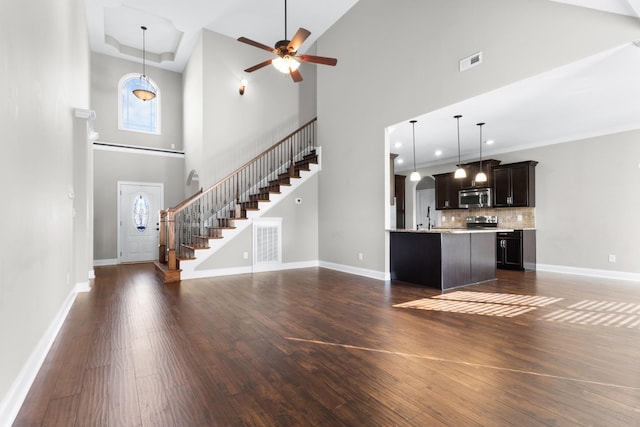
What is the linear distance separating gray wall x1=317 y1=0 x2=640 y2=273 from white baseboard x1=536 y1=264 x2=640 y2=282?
179 mm

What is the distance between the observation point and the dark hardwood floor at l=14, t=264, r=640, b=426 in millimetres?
1790

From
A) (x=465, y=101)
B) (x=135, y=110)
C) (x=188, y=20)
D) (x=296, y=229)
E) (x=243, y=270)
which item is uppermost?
(x=188, y=20)

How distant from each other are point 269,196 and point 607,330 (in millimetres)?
5773

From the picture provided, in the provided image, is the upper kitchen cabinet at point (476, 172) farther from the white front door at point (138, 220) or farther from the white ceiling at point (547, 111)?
the white front door at point (138, 220)

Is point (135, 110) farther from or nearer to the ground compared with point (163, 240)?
farther from the ground

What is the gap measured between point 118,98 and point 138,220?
3457mm

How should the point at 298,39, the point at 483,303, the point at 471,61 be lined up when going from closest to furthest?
1. the point at 298,39
2. the point at 483,303
3. the point at 471,61

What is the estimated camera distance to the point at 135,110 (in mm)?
8938

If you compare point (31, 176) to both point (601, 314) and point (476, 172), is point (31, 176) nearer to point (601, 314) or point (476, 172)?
point (601, 314)

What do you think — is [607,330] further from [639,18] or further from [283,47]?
[283,47]

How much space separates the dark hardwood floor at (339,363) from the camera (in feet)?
5.87

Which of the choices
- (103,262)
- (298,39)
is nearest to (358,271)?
(298,39)

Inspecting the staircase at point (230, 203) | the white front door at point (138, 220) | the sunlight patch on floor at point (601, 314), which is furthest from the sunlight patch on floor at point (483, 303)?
the white front door at point (138, 220)

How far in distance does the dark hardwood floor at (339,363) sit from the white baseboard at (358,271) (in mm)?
1345
